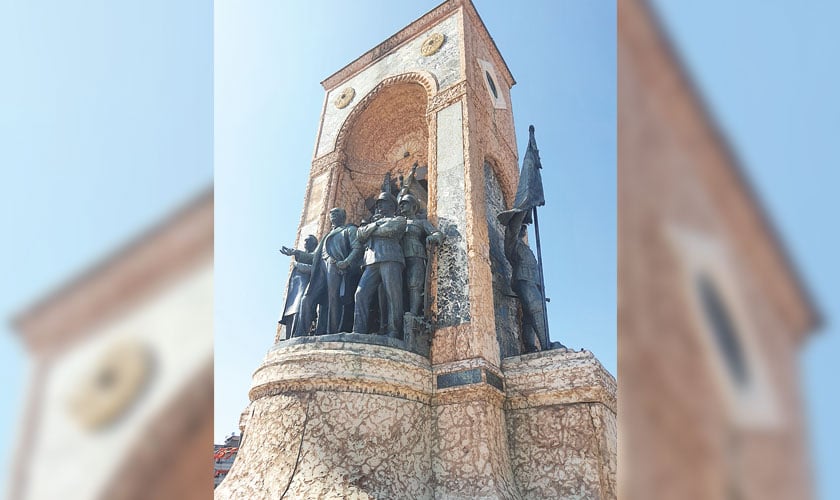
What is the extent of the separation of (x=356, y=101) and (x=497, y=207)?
2544 millimetres

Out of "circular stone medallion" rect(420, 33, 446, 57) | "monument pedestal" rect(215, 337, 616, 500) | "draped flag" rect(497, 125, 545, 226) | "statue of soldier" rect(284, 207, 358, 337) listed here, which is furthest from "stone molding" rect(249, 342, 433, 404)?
"circular stone medallion" rect(420, 33, 446, 57)

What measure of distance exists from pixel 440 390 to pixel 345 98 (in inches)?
181

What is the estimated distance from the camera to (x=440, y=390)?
396cm

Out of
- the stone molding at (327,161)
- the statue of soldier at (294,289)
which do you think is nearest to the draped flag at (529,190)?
the statue of soldier at (294,289)

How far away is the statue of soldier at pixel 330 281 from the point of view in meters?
4.79

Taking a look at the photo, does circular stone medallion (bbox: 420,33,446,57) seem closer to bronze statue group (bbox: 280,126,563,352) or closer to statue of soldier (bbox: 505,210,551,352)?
bronze statue group (bbox: 280,126,563,352)

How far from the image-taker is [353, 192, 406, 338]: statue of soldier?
177 inches
